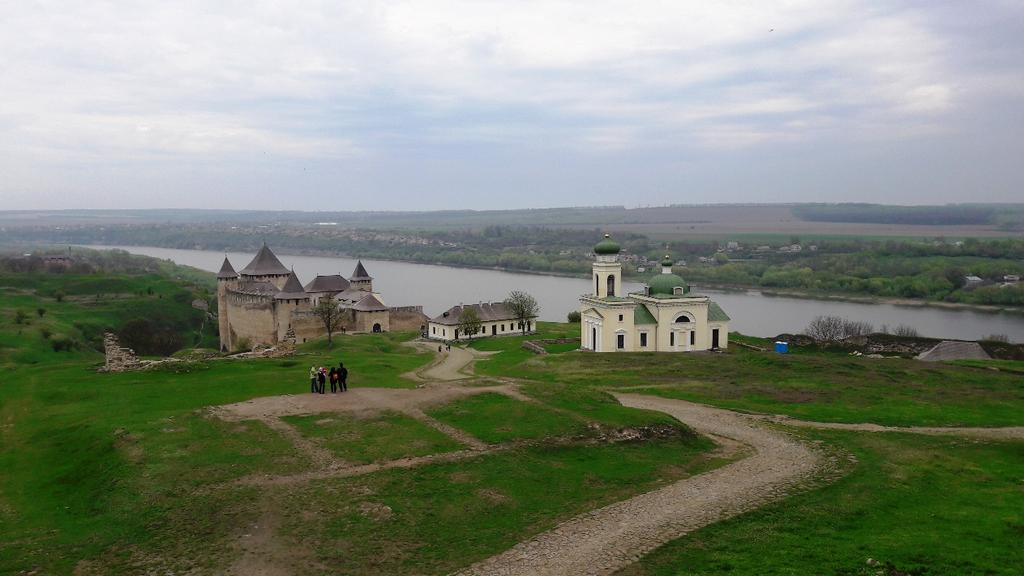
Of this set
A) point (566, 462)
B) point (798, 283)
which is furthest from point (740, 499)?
point (798, 283)

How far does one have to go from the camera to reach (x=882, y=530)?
11.4 m

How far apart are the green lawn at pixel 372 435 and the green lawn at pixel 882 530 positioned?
524 centimetres

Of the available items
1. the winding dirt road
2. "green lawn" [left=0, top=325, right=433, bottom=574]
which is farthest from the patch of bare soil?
"green lawn" [left=0, top=325, right=433, bottom=574]

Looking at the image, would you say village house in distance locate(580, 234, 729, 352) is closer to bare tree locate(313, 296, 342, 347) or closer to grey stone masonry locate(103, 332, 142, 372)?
bare tree locate(313, 296, 342, 347)

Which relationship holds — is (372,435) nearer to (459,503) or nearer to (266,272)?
(459,503)

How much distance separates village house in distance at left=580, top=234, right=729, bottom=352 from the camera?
1378 inches

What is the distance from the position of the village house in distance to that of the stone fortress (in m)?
13.3

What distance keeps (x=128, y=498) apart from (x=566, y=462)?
714cm

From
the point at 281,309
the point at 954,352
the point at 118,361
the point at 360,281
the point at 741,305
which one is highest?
the point at 360,281

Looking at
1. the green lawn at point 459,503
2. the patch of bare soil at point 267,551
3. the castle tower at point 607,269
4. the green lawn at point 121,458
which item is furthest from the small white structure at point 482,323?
the patch of bare soil at point 267,551

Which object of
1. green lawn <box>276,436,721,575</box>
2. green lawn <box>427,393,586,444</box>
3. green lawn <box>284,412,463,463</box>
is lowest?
green lawn <box>276,436,721,575</box>

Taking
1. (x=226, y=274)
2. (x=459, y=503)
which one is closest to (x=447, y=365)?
(x=459, y=503)

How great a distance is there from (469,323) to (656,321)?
10383mm

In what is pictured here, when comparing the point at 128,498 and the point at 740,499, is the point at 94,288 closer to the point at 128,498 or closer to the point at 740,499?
the point at 128,498
